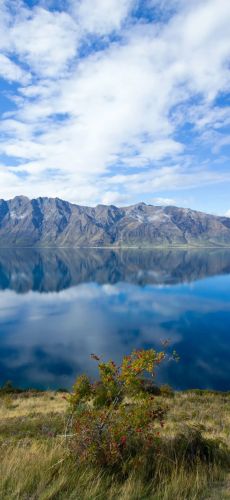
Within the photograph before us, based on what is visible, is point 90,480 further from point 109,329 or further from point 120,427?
point 109,329

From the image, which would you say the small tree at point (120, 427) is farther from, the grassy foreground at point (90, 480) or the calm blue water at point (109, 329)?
the calm blue water at point (109, 329)

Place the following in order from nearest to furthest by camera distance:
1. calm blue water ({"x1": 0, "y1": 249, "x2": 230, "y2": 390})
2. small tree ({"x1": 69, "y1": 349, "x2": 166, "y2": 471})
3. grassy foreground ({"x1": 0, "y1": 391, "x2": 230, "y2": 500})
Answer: grassy foreground ({"x1": 0, "y1": 391, "x2": 230, "y2": 500}), small tree ({"x1": 69, "y1": 349, "x2": 166, "y2": 471}), calm blue water ({"x1": 0, "y1": 249, "x2": 230, "y2": 390})

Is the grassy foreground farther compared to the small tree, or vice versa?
the small tree

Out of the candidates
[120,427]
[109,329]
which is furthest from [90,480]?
[109,329]

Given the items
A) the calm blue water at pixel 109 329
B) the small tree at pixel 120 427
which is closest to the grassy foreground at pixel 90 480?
the small tree at pixel 120 427

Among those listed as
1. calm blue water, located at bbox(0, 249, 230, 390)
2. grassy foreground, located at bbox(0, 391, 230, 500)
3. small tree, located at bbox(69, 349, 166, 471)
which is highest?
small tree, located at bbox(69, 349, 166, 471)

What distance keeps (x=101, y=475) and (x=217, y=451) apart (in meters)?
3.75

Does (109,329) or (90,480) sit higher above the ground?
(90,480)

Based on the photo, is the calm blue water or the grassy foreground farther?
the calm blue water

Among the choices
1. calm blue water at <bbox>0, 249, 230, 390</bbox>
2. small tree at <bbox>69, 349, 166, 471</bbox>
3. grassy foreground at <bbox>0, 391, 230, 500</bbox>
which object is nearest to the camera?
grassy foreground at <bbox>0, 391, 230, 500</bbox>

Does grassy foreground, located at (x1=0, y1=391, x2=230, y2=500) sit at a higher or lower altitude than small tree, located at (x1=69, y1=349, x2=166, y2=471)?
lower

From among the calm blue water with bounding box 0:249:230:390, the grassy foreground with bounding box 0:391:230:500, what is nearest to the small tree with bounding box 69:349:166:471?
the grassy foreground with bounding box 0:391:230:500

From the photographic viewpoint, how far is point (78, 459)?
25.7 feet

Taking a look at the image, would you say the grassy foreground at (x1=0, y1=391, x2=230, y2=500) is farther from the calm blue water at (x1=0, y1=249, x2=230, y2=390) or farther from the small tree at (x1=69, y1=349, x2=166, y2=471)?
the calm blue water at (x1=0, y1=249, x2=230, y2=390)
